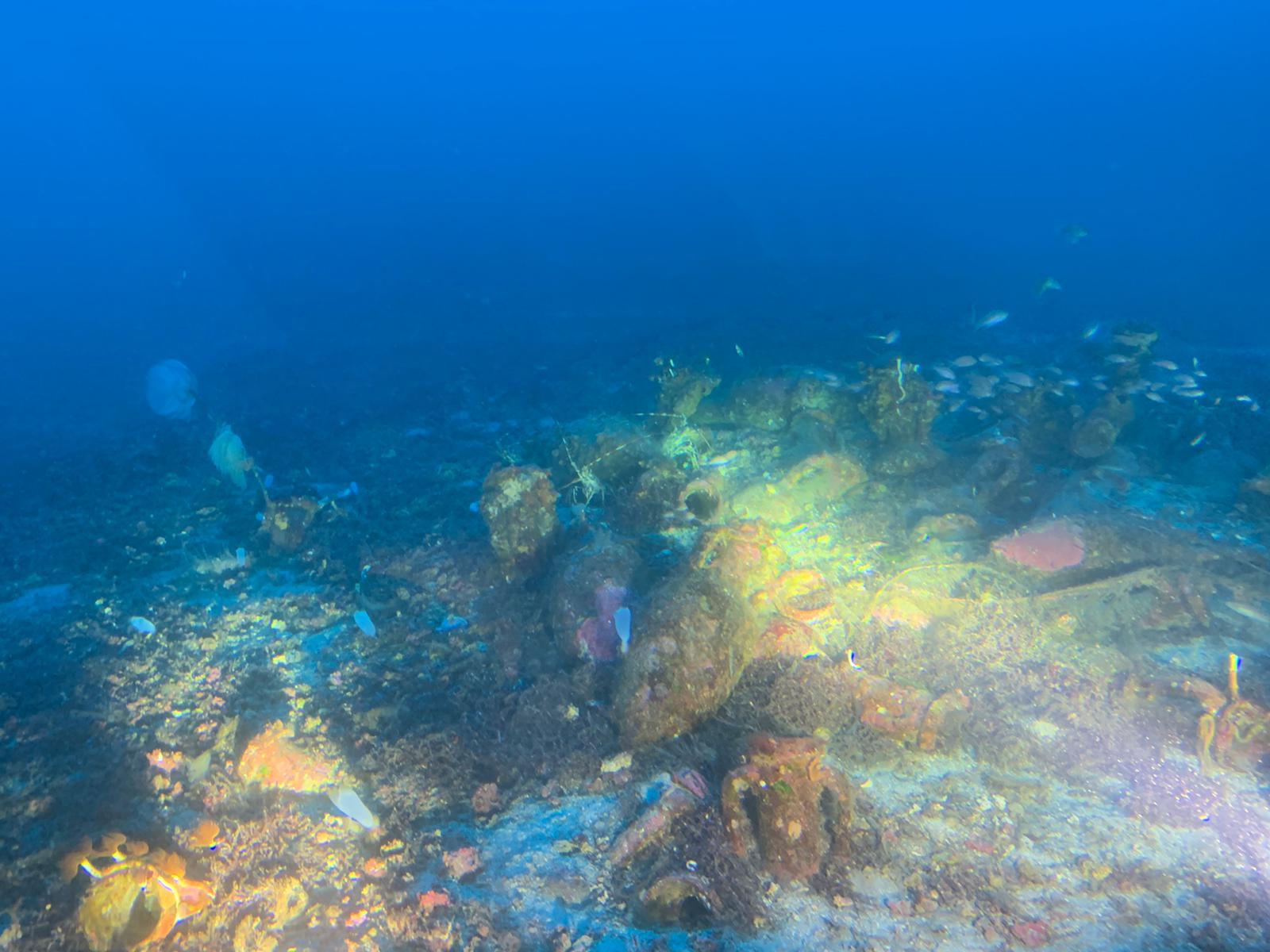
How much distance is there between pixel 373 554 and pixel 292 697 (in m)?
2.97

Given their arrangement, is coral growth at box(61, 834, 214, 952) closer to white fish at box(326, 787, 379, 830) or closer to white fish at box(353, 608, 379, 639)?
white fish at box(326, 787, 379, 830)

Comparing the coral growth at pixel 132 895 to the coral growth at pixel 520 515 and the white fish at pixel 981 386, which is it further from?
the white fish at pixel 981 386

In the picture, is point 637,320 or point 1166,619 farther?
point 637,320

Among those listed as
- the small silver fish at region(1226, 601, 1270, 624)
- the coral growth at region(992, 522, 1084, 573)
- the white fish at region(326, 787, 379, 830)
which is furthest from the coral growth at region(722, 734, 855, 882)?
the small silver fish at region(1226, 601, 1270, 624)

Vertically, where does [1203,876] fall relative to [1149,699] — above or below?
above

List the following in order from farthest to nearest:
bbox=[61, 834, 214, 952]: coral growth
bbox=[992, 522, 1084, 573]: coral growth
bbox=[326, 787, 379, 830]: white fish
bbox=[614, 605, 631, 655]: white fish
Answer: bbox=[992, 522, 1084, 573]: coral growth, bbox=[614, 605, 631, 655]: white fish, bbox=[326, 787, 379, 830]: white fish, bbox=[61, 834, 214, 952]: coral growth

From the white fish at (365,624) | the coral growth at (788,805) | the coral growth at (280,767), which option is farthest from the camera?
the white fish at (365,624)

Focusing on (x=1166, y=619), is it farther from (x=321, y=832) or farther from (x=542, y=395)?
(x=542, y=395)

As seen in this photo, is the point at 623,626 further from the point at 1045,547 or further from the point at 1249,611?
the point at 1249,611

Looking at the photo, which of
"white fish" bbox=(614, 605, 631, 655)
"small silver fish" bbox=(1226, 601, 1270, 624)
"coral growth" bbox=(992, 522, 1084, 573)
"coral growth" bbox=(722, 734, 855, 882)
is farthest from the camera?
"coral growth" bbox=(992, 522, 1084, 573)

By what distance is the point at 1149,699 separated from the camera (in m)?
5.98

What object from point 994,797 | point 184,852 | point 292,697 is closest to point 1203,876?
point 994,797

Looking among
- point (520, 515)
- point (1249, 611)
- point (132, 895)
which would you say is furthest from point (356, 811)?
point (1249, 611)

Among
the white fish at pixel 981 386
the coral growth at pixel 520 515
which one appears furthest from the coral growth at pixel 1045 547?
the coral growth at pixel 520 515
